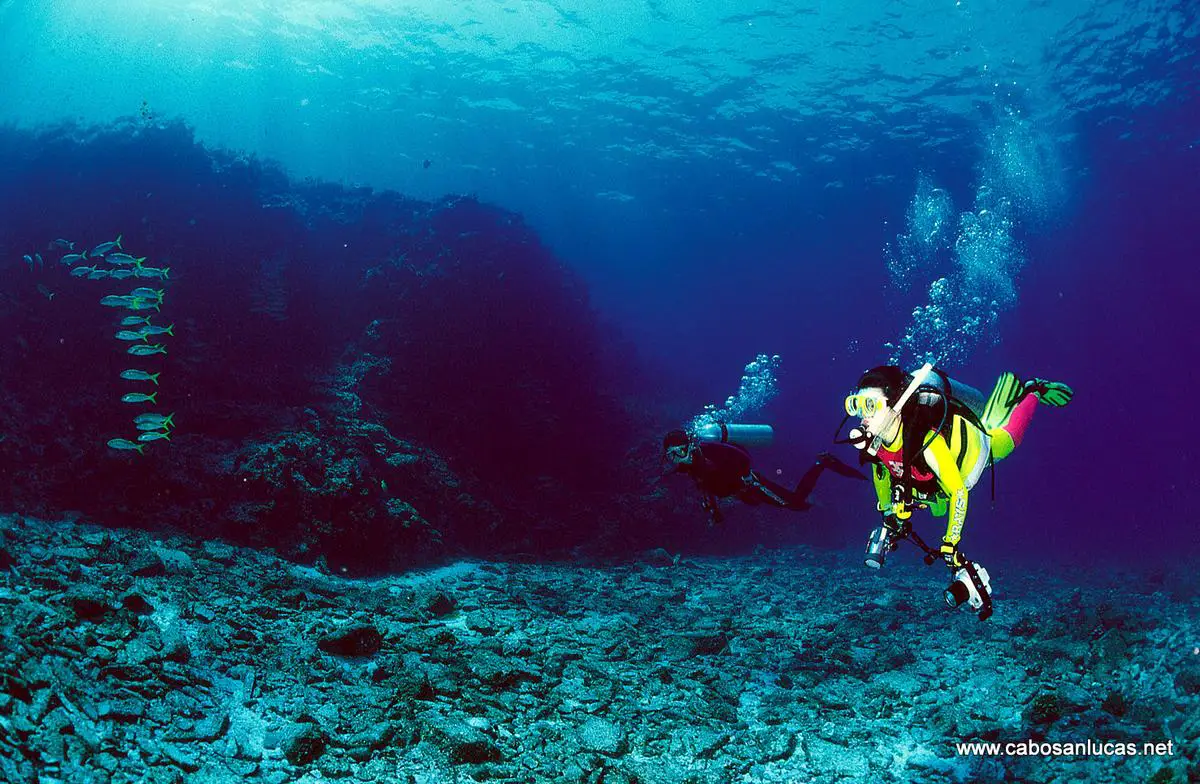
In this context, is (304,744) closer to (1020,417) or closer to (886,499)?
(886,499)

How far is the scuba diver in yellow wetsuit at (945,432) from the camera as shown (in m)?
3.06

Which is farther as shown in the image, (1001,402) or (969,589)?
(1001,402)

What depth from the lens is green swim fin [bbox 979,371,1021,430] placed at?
337 centimetres

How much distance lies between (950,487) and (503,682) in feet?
15.4

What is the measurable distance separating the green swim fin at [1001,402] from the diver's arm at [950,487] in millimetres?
428

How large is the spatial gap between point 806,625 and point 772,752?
407 cm

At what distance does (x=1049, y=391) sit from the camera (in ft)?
11.0

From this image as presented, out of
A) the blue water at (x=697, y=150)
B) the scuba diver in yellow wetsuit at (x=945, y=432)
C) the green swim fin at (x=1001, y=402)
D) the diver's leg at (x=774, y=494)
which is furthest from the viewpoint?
the blue water at (x=697, y=150)

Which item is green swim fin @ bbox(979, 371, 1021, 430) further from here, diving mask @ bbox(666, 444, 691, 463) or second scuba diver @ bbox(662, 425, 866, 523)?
diving mask @ bbox(666, 444, 691, 463)

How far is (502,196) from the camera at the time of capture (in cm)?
4684

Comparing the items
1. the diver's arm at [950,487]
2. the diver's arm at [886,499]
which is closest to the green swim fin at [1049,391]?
the diver's arm at [950,487]

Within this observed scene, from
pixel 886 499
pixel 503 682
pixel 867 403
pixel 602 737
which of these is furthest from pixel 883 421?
pixel 503 682

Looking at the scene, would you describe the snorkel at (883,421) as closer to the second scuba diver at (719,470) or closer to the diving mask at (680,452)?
the second scuba diver at (719,470)

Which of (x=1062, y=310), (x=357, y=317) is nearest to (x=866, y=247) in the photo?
(x=1062, y=310)
